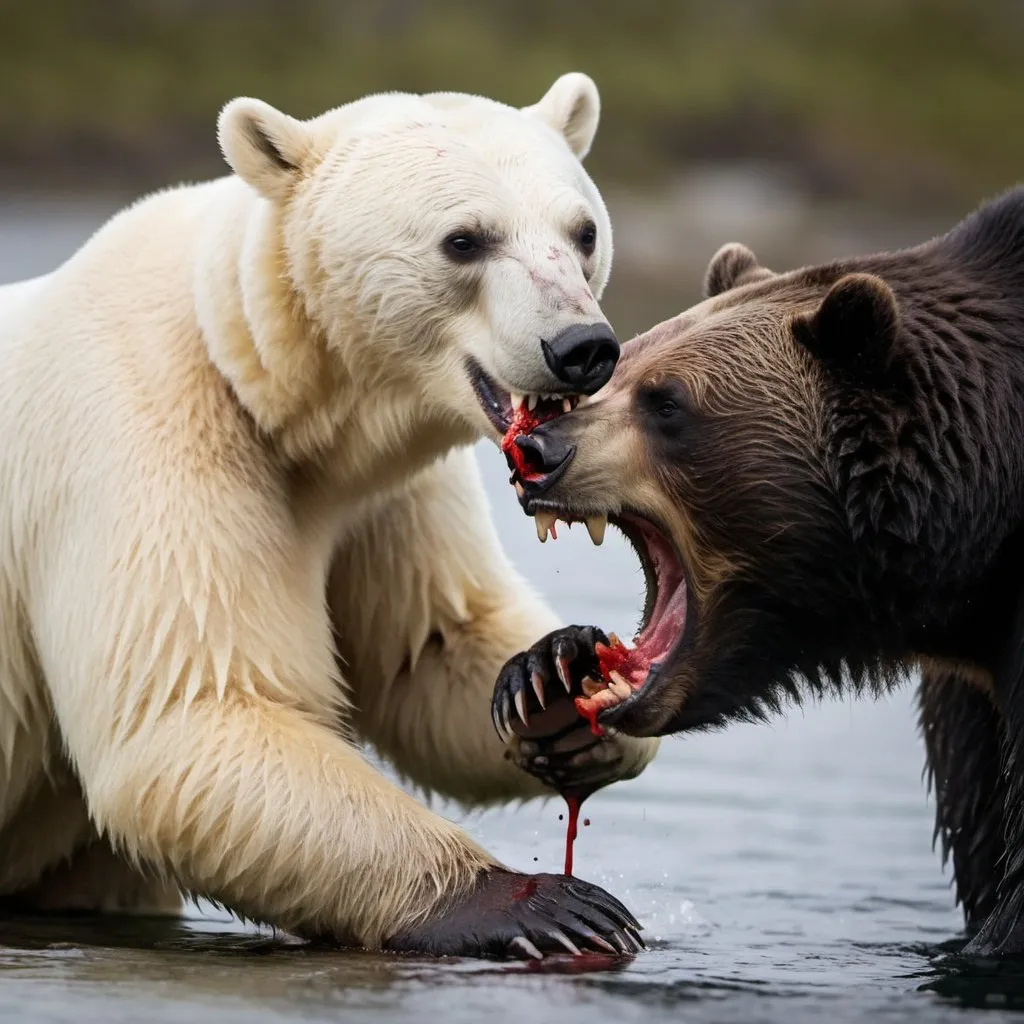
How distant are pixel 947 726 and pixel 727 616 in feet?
4.05

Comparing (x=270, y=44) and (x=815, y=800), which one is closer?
(x=815, y=800)

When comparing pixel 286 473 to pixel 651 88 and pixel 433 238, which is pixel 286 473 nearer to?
pixel 433 238

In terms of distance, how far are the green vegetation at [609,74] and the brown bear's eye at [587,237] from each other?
3491 cm

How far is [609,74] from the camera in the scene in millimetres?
53938

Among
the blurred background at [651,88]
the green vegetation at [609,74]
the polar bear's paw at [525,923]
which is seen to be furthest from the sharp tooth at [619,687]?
the green vegetation at [609,74]

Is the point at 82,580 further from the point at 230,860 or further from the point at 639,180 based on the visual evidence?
the point at 639,180

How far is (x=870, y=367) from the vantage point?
19.1 feet

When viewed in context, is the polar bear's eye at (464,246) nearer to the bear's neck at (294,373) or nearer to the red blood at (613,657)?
the bear's neck at (294,373)

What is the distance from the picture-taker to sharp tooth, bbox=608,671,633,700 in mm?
6059

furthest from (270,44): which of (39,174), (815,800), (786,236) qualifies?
(815,800)

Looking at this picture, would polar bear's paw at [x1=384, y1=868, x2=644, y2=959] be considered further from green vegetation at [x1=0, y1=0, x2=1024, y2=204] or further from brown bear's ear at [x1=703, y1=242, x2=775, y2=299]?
green vegetation at [x1=0, y1=0, x2=1024, y2=204]

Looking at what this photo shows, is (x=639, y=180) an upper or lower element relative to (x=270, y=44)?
lower

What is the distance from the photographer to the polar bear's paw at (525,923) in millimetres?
5762

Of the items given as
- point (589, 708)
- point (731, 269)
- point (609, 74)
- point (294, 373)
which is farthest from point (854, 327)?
point (609, 74)
